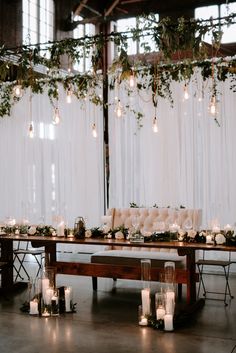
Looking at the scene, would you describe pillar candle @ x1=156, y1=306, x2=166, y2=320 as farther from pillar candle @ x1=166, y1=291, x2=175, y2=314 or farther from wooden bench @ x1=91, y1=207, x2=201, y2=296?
wooden bench @ x1=91, y1=207, x2=201, y2=296

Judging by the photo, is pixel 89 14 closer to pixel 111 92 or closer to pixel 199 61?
pixel 111 92

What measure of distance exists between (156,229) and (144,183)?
353cm

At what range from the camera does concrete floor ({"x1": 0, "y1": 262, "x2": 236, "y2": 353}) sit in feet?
14.6

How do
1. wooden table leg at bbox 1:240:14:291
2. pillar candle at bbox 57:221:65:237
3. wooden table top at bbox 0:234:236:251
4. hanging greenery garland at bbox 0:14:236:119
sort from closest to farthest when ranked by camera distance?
wooden table top at bbox 0:234:236:251, hanging greenery garland at bbox 0:14:236:119, pillar candle at bbox 57:221:65:237, wooden table leg at bbox 1:240:14:291

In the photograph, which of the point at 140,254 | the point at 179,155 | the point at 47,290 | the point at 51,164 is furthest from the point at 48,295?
the point at 51,164

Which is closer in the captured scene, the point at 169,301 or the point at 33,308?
the point at 169,301

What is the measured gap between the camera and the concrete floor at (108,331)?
175 inches

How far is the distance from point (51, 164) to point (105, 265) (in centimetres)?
446

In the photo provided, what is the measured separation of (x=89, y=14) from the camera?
1155 cm

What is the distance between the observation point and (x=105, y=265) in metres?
6.07

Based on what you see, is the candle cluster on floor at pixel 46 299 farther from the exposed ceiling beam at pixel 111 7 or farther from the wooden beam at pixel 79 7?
the exposed ceiling beam at pixel 111 7

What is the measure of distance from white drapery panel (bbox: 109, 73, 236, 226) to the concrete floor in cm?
307

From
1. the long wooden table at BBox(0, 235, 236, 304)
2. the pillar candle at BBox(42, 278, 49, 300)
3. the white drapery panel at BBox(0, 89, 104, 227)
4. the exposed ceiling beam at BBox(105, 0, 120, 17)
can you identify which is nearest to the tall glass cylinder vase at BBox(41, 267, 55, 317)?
the pillar candle at BBox(42, 278, 49, 300)

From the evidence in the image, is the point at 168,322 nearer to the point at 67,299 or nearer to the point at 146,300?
the point at 146,300
